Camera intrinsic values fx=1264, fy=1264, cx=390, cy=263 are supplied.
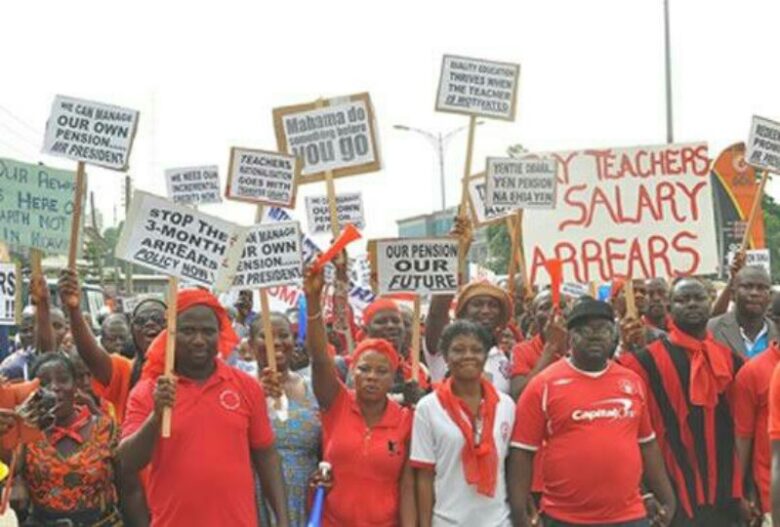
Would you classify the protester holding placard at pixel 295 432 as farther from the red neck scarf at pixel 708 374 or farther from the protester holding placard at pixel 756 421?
the protester holding placard at pixel 756 421

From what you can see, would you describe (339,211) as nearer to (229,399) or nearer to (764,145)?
(764,145)

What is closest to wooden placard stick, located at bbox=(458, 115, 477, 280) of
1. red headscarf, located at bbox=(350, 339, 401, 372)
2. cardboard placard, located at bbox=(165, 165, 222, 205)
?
red headscarf, located at bbox=(350, 339, 401, 372)

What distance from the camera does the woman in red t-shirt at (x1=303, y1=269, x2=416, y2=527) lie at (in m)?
5.61

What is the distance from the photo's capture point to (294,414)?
236 inches

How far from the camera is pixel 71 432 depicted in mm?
5676

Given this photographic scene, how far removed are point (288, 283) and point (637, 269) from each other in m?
2.63

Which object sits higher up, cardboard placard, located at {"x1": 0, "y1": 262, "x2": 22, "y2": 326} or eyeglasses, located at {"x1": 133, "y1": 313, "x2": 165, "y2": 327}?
cardboard placard, located at {"x1": 0, "y1": 262, "x2": 22, "y2": 326}

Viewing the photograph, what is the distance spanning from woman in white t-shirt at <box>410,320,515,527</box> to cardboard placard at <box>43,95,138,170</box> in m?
2.58

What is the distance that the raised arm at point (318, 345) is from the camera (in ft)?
18.7

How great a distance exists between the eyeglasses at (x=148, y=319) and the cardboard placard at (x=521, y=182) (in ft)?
8.31

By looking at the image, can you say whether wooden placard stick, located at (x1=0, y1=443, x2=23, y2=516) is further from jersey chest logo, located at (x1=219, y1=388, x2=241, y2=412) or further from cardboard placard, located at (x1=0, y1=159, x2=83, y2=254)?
cardboard placard, located at (x1=0, y1=159, x2=83, y2=254)

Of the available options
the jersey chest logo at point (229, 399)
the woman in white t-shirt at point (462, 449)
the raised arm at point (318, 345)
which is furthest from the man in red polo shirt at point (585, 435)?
the jersey chest logo at point (229, 399)

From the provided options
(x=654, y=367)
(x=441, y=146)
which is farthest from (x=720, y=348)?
(x=441, y=146)

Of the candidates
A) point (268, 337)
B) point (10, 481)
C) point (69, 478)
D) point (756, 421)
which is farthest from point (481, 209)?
point (10, 481)
